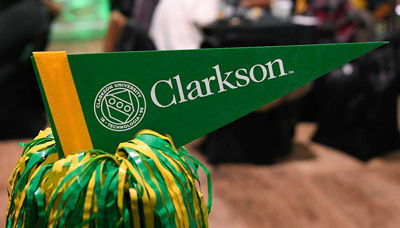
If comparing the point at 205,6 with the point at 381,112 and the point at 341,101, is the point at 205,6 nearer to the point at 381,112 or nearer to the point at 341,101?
the point at 341,101

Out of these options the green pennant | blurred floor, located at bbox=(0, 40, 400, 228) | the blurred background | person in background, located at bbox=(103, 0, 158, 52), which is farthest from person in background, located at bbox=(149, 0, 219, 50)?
the green pennant

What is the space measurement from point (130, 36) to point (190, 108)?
120 centimetres

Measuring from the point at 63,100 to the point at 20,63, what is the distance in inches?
69.6

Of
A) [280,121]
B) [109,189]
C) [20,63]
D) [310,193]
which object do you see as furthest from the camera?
[20,63]

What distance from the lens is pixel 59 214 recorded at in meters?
0.44

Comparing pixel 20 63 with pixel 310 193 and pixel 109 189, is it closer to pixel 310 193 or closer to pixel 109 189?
pixel 310 193

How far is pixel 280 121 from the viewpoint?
75.5 inches

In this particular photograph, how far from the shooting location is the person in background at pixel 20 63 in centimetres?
196

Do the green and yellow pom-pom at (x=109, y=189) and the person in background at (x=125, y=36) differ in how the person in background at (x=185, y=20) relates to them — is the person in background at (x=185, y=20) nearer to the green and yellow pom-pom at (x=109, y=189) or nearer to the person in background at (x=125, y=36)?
the person in background at (x=125, y=36)

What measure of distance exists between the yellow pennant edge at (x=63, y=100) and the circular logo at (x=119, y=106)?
28mm

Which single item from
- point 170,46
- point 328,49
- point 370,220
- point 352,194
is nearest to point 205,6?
point 170,46

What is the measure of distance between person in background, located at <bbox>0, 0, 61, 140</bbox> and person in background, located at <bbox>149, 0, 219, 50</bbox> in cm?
67

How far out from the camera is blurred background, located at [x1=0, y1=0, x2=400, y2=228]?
4.81 feet

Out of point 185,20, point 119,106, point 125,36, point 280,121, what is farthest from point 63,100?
point 185,20
